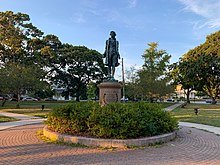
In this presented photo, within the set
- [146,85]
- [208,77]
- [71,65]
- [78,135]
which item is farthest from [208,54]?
[78,135]

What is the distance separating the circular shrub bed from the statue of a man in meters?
3.77

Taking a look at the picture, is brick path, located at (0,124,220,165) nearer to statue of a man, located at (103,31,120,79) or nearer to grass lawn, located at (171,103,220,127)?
statue of a man, located at (103,31,120,79)

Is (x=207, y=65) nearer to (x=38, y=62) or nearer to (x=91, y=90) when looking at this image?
(x=91, y=90)

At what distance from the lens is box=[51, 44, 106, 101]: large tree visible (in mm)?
44719

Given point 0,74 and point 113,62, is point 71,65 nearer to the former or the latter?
point 0,74

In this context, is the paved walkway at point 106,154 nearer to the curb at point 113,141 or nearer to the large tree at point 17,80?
the curb at point 113,141

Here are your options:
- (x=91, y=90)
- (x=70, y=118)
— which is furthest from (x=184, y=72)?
(x=70, y=118)

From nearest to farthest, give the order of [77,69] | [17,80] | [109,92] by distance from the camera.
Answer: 1. [109,92]
2. [17,80]
3. [77,69]

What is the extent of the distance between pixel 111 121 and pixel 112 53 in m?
5.49

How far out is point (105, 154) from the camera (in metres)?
6.09

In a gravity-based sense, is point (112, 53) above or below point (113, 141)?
above

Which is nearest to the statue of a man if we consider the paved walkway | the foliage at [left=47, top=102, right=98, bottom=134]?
the foliage at [left=47, top=102, right=98, bottom=134]

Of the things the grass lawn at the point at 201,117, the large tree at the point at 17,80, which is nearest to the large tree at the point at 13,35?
the large tree at the point at 17,80

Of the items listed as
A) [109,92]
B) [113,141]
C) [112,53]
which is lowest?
[113,141]
